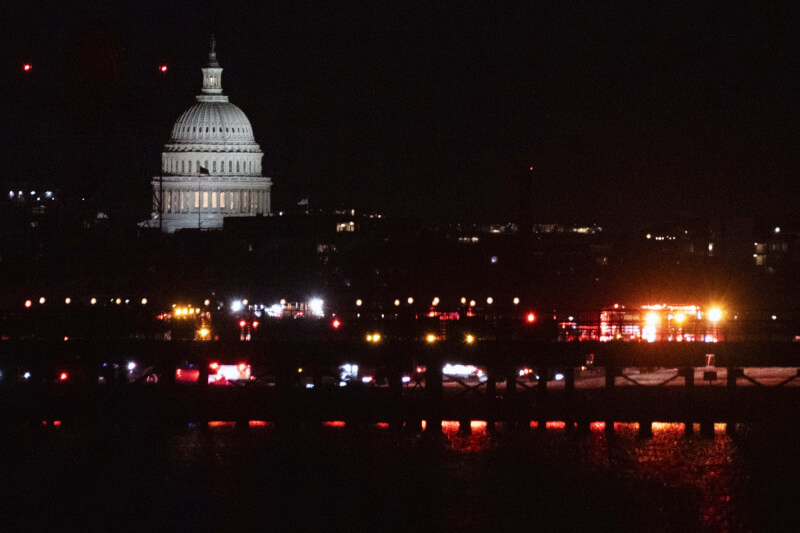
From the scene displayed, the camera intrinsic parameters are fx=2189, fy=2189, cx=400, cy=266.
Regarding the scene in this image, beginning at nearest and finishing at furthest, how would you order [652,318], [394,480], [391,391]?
[394,480], [391,391], [652,318]

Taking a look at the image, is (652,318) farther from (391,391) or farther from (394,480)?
(394,480)

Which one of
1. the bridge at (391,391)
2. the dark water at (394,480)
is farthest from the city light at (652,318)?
the dark water at (394,480)

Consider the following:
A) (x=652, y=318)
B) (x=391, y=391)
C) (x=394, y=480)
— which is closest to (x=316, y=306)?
(x=652, y=318)

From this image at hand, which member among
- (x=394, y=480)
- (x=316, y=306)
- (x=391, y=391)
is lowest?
(x=394, y=480)

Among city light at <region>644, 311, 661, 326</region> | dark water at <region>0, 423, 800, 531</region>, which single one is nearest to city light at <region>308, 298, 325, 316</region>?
city light at <region>644, 311, 661, 326</region>

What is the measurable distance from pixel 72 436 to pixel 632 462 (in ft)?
58.3

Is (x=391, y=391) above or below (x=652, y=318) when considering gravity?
below

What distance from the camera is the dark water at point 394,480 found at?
54.8 m

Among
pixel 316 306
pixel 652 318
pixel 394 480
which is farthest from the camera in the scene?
pixel 316 306

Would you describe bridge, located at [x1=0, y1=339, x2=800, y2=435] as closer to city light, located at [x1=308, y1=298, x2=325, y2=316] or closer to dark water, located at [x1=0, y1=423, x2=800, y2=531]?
dark water, located at [x1=0, y1=423, x2=800, y2=531]

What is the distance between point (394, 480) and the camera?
199 ft

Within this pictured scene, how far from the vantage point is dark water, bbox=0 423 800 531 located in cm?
5478

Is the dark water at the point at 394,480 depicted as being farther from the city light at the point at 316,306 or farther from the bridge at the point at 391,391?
the city light at the point at 316,306

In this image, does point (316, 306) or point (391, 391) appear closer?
point (391, 391)
